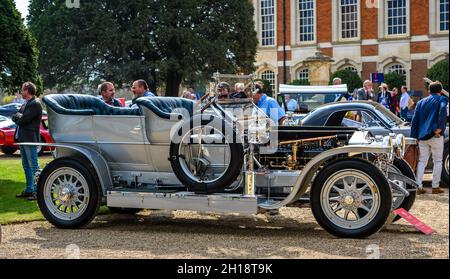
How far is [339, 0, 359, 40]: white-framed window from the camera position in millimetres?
49688

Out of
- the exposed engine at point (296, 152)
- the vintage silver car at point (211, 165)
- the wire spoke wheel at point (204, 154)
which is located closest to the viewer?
the vintage silver car at point (211, 165)

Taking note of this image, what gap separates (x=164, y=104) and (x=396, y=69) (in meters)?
41.5

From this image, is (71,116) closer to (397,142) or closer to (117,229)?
(117,229)

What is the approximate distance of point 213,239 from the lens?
8227 millimetres

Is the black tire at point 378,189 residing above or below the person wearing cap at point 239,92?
below

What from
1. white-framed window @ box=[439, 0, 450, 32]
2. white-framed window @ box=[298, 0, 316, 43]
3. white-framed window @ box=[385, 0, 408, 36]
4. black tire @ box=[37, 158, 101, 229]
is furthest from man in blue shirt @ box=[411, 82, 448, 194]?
white-framed window @ box=[298, 0, 316, 43]

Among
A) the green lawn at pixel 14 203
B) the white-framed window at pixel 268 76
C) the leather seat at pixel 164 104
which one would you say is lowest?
the green lawn at pixel 14 203

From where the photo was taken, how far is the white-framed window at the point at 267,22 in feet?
168

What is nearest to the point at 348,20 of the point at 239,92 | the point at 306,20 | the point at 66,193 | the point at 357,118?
the point at 306,20

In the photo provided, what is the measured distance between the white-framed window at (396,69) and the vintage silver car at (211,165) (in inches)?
1593

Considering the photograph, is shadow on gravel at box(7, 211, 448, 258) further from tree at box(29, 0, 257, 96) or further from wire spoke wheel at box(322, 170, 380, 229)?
tree at box(29, 0, 257, 96)

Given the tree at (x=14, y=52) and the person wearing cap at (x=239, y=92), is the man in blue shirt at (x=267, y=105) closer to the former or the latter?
the person wearing cap at (x=239, y=92)

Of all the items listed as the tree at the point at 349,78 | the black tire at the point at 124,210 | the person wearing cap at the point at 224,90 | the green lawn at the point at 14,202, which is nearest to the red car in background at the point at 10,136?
the green lawn at the point at 14,202

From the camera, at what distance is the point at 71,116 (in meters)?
9.16
